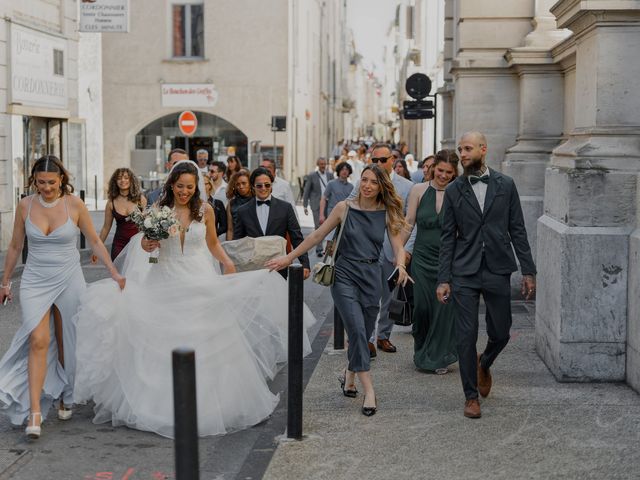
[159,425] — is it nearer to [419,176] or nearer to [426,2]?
[419,176]

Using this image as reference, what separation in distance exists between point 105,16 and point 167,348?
17132 millimetres

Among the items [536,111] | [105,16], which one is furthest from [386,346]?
[105,16]

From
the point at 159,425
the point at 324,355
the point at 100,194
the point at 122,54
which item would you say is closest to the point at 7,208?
the point at 324,355

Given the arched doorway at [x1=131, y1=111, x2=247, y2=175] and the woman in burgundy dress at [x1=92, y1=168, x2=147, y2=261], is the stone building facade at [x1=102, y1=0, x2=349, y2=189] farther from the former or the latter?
the woman in burgundy dress at [x1=92, y1=168, x2=147, y2=261]

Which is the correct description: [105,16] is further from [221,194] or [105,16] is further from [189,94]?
[189,94]

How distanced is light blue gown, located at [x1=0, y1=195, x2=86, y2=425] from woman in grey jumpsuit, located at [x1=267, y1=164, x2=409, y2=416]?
4.78ft

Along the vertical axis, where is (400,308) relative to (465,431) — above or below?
above

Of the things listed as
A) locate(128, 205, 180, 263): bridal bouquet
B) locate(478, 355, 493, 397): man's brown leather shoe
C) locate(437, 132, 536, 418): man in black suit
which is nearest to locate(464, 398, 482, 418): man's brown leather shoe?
locate(437, 132, 536, 418): man in black suit

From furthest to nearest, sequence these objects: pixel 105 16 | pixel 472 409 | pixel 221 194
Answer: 1. pixel 105 16
2. pixel 221 194
3. pixel 472 409

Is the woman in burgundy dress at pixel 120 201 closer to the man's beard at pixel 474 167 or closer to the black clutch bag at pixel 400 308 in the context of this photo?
the black clutch bag at pixel 400 308

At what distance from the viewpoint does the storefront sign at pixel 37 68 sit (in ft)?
67.4

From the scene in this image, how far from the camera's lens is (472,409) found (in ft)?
23.1

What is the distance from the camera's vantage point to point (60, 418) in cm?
745

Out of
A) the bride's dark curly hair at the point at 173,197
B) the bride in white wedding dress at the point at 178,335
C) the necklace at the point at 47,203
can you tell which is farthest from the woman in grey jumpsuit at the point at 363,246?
the necklace at the point at 47,203
